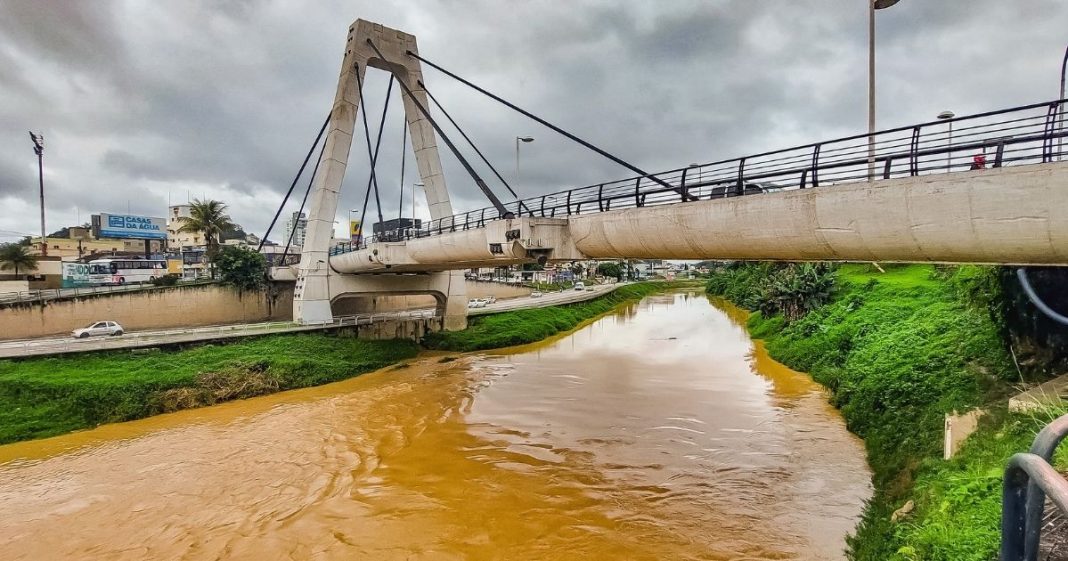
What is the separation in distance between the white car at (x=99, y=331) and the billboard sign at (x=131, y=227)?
4844cm

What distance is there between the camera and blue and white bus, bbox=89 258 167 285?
45.3 metres

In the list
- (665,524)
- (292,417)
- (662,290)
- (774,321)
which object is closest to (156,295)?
(292,417)

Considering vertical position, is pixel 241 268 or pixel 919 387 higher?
pixel 241 268

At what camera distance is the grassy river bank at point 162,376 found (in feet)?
59.9

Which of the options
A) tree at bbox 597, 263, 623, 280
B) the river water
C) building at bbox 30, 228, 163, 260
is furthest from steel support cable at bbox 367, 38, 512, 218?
tree at bbox 597, 263, 623, 280

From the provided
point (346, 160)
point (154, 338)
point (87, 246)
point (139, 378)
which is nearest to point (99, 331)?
point (154, 338)

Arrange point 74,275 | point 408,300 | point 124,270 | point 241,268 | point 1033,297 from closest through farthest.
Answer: point 1033,297
point 241,268
point 74,275
point 124,270
point 408,300

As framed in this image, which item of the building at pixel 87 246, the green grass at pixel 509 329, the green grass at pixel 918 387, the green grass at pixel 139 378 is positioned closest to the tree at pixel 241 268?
the green grass at pixel 139 378

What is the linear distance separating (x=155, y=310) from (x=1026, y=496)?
42085mm

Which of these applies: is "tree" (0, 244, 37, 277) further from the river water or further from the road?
the river water

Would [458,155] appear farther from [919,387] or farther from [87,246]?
[87,246]

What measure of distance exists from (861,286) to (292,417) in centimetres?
2929

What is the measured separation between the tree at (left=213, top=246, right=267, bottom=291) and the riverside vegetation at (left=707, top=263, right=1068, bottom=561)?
36.6 m

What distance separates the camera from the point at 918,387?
46.1ft
